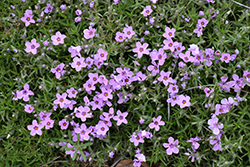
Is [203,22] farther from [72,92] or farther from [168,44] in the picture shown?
[72,92]

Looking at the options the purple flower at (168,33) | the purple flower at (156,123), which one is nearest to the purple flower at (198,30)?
the purple flower at (168,33)

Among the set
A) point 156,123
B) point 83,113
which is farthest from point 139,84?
point 83,113

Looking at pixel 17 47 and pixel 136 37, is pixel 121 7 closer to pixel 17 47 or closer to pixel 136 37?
pixel 136 37

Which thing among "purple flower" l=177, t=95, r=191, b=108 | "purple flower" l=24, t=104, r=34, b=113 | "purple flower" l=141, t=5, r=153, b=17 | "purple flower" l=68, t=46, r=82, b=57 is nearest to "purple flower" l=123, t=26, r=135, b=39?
"purple flower" l=141, t=5, r=153, b=17

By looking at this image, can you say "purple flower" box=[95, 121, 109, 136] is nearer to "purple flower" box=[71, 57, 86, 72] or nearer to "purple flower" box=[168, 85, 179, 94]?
"purple flower" box=[71, 57, 86, 72]

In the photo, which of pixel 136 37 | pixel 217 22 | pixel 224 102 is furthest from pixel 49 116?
pixel 217 22

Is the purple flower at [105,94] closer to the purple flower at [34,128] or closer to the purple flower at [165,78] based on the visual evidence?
the purple flower at [165,78]
